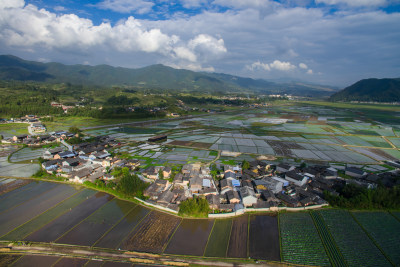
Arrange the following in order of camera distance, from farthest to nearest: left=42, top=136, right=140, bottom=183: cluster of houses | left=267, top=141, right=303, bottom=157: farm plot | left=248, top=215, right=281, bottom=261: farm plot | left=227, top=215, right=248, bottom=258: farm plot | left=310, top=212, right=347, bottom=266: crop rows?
left=267, top=141, right=303, bottom=157: farm plot → left=42, top=136, right=140, bottom=183: cluster of houses → left=227, top=215, right=248, bottom=258: farm plot → left=248, top=215, right=281, bottom=261: farm plot → left=310, top=212, right=347, bottom=266: crop rows

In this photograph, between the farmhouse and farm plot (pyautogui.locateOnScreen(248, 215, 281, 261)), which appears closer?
farm plot (pyautogui.locateOnScreen(248, 215, 281, 261))

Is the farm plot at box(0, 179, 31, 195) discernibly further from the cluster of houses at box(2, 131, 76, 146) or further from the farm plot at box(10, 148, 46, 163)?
the cluster of houses at box(2, 131, 76, 146)

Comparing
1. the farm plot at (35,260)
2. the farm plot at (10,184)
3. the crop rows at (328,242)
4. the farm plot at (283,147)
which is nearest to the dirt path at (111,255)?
the farm plot at (35,260)

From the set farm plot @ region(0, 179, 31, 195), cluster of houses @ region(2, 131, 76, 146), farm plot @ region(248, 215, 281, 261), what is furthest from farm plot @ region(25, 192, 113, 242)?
cluster of houses @ region(2, 131, 76, 146)

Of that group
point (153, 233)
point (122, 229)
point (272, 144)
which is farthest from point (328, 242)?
point (272, 144)

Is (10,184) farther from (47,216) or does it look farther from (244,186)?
(244,186)

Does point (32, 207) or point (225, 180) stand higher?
point (225, 180)
